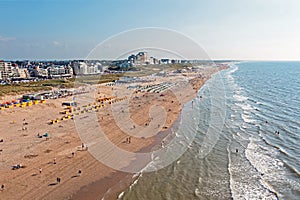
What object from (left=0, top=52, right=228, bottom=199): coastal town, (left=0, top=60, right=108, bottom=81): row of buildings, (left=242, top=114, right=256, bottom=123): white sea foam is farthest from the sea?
(left=0, top=60, right=108, bottom=81): row of buildings

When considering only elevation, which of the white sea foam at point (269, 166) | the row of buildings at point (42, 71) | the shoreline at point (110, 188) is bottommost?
the white sea foam at point (269, 166)

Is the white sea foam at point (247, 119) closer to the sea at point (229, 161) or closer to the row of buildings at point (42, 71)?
the sea at point (229, 161)

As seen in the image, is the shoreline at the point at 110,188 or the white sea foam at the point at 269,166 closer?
the shoreline at the point at 110,188

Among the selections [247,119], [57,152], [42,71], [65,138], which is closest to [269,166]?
[247,119]

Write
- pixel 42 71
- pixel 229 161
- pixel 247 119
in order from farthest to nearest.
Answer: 1. pixel 42 71
2. pixel 247 119
3. pixel 229 161

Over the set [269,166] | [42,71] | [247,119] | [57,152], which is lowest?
[269,166]

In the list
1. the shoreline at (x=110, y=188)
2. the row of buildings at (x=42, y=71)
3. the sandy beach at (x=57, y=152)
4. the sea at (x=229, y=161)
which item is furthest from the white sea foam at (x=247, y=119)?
the row of buildings at (x=42, y=71)

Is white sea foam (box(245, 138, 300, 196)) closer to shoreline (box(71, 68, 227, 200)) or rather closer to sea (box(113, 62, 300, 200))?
sea (box(113, 62, 300, 200))

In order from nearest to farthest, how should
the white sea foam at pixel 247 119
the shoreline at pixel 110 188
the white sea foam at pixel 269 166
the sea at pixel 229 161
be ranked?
1. the shoreline at pixel 110 188
2. the sea at pixel 229 161
3. the white sea foam at pixel 269 166
4. the white sea foam at pixel 247 119

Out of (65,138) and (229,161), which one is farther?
(65,138)

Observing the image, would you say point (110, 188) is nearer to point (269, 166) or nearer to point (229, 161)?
point (229, 161)
